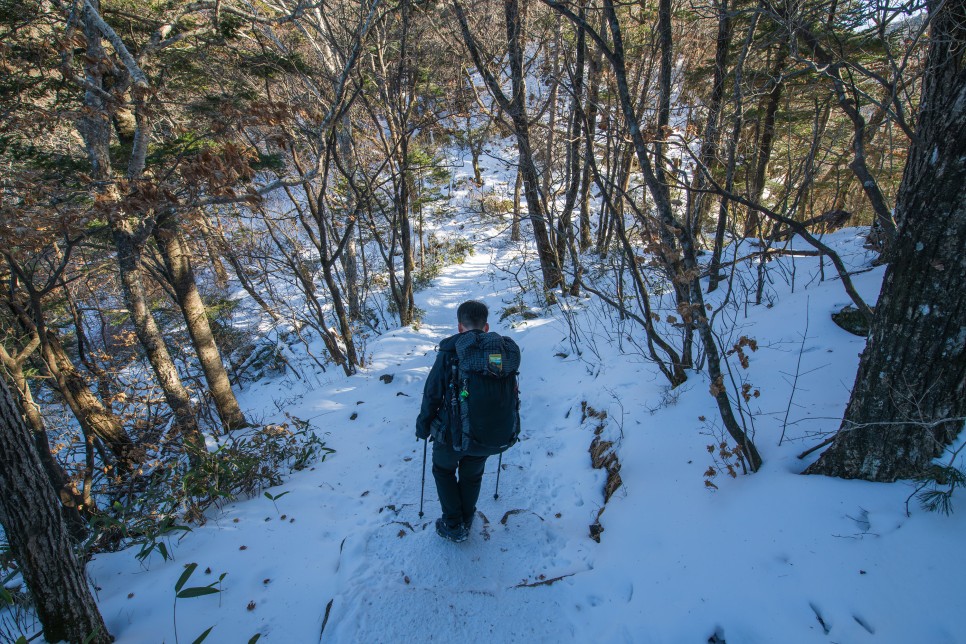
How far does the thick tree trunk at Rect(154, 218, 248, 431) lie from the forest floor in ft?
10.3

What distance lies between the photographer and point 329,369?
9.05 m

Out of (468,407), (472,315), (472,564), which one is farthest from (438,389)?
(472,564)

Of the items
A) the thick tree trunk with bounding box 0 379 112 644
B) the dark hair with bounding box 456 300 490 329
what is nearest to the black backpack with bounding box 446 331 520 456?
the dark hair with bounding box 456 300 490 329

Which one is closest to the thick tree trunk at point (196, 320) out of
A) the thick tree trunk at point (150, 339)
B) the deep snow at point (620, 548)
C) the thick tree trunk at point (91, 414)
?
the thick tree trunk at point (150, 339)

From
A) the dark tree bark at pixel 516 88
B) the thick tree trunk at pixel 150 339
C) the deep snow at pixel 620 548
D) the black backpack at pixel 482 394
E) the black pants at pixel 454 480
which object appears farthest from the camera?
the dark tree bark at pixel 516 88

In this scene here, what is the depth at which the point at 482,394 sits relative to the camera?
268 centimetres

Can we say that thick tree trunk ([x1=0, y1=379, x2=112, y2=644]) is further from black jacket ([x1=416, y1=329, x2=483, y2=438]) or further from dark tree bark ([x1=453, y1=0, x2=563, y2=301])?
dark tree bark ([x1=453, y1=0, x2=563, y2=301])

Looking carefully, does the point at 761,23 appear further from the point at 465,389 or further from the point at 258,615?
the point at 258,615

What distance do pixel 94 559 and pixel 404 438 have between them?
2.65 metres

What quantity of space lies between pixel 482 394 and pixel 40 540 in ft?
7.51

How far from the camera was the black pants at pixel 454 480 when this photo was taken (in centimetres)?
296

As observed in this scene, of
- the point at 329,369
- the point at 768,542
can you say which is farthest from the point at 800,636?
the point at 329,369

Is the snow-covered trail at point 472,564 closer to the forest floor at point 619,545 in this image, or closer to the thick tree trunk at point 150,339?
the forest floor at point 619,545

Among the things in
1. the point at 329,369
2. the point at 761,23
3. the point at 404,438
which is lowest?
the point at 329,369
